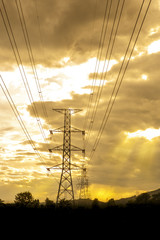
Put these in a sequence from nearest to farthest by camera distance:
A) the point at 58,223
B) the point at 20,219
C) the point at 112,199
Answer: the point at 58,223, the point at 20,219, the point at 112,199

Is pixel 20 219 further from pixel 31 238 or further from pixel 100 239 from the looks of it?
pixel 100 239

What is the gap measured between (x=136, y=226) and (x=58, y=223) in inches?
285

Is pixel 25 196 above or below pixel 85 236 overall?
above

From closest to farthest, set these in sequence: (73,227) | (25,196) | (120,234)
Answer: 1. (120,234)
2. (73,227)
3. (25,196)

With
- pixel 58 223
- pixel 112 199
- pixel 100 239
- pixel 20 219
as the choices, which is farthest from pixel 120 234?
pixel 112 199

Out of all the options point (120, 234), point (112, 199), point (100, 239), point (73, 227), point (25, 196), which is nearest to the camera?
point (100, 239)

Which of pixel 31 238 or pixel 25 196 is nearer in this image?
pixel 31 238

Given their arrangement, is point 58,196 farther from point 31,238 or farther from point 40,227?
point 31,238

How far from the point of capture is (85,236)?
19.4m

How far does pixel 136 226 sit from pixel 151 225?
1.44 meters

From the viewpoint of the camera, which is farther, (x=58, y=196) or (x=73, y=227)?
(x=58, y=196)

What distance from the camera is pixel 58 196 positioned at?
128 feet

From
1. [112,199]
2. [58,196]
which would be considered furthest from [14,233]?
[112,199]

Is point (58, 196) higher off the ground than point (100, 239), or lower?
higher
